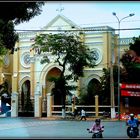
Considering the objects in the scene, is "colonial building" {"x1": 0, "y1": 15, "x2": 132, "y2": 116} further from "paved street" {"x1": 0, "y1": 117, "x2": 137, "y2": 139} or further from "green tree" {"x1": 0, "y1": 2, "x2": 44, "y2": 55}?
"green tree" {"x1": 0, "y1": 2, "x2": 44, "y2": 55}

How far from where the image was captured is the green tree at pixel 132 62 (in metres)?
23.0

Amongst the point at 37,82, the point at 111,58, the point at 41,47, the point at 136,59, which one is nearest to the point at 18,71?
the point at 37,82

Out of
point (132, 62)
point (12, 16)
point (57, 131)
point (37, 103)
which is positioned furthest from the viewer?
point (37, 103)

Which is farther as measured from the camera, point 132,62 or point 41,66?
point 41,66

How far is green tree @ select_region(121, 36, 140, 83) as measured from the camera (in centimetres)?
2298

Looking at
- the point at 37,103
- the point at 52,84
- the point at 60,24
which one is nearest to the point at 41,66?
the point at 52,84

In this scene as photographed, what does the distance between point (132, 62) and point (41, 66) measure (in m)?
14.2

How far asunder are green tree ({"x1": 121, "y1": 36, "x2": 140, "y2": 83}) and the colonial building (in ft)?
3.23

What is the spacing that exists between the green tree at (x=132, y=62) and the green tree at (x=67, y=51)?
15.4ft

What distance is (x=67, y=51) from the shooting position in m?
28.5

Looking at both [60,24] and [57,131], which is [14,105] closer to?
[60,24]

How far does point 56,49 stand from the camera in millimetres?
28656

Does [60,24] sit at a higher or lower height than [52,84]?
higher

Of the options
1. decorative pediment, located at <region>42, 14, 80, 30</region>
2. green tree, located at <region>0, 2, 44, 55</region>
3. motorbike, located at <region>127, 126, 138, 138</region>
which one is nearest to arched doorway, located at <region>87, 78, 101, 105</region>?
decorative pediment, located at <region>42, 14, 80, 30</region>
